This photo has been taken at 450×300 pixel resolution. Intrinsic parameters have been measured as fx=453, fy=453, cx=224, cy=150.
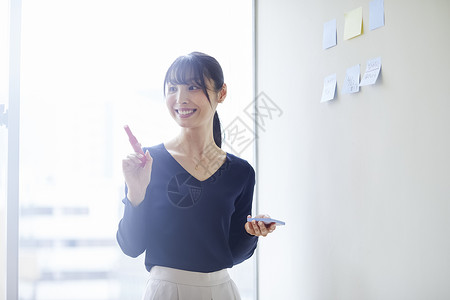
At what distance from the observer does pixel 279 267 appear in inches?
62.8

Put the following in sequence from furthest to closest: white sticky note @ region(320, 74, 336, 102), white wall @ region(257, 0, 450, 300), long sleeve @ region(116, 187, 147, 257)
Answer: white sticky note @ region(320, 74, 336, 102) → long sleeve @ region(116, 187, 147, 257) → white wall @ region(257, 0, 450, 300)

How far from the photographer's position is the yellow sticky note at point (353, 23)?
3.81 ft

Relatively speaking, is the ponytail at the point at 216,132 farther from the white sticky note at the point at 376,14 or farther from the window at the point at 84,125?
the white sticky note at the point at 376,14

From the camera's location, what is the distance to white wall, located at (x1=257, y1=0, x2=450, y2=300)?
3.05 ft

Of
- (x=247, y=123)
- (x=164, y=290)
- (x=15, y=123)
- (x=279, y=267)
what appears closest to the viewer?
(x=164, y=290)

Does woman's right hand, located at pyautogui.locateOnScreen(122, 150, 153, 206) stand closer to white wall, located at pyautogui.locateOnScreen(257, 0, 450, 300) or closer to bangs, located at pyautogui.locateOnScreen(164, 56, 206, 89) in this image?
bangs, located at pyautogui.locateOnScreen(164, 56, 206, 89)

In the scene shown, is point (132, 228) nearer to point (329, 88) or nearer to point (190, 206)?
point (190, 206)

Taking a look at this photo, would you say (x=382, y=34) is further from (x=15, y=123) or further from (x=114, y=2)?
(x=15, y=123)

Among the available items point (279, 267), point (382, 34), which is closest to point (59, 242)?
point (279, 267)

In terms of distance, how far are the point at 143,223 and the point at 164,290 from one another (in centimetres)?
18

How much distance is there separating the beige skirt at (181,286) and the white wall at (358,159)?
368 millimetres

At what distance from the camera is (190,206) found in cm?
115

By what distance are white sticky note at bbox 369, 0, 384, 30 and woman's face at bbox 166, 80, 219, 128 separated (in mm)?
432

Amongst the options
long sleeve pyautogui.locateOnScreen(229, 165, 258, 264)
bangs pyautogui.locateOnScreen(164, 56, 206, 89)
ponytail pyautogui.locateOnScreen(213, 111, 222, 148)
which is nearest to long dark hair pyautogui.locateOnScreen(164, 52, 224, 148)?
bangs pyautogui.locateOnScreen(164, 56, 206, 89)
